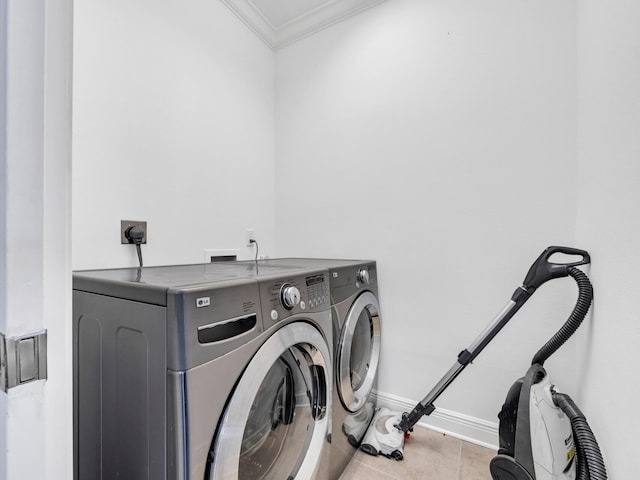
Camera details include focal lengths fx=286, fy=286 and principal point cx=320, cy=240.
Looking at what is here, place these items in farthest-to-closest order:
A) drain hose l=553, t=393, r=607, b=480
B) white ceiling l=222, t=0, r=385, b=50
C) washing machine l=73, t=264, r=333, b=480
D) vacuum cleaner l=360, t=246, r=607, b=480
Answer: white ceiling l=222, t=0, r=385, b=50
vacuum cleaner l=360, t=246, r=607, b=480
drain hose l=553, t=393, r=607, b=480
washing machine l=73, t=264, r=333, b=480

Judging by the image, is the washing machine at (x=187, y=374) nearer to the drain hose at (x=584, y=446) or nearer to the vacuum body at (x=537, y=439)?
the vacuum body at (x=537, y=439)

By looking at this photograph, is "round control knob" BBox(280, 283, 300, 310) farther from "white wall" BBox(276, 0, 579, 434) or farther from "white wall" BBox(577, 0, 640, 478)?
"white wall" BBox(276, 0, 579, 434)

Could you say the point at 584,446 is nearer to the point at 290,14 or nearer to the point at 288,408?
the point at 288,408

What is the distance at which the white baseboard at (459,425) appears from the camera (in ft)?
4.61

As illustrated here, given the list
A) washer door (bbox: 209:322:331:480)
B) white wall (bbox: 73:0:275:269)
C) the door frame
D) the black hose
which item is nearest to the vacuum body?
the black hose

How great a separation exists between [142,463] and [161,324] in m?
0.32

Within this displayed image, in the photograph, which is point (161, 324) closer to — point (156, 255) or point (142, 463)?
point (142, 463)

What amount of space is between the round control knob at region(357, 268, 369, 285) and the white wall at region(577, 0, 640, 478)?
847mm

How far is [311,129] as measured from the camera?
1951mm

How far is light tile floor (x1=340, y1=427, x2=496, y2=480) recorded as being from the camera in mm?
1232

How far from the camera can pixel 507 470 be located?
92cm

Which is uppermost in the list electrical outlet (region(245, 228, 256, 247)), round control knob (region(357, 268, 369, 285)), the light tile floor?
electrical outlet (region(245, 228, 256, 247))

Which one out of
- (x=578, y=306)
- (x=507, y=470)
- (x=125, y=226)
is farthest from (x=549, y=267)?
(x=125, y=226)

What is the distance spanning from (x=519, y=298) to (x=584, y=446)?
0.45m
